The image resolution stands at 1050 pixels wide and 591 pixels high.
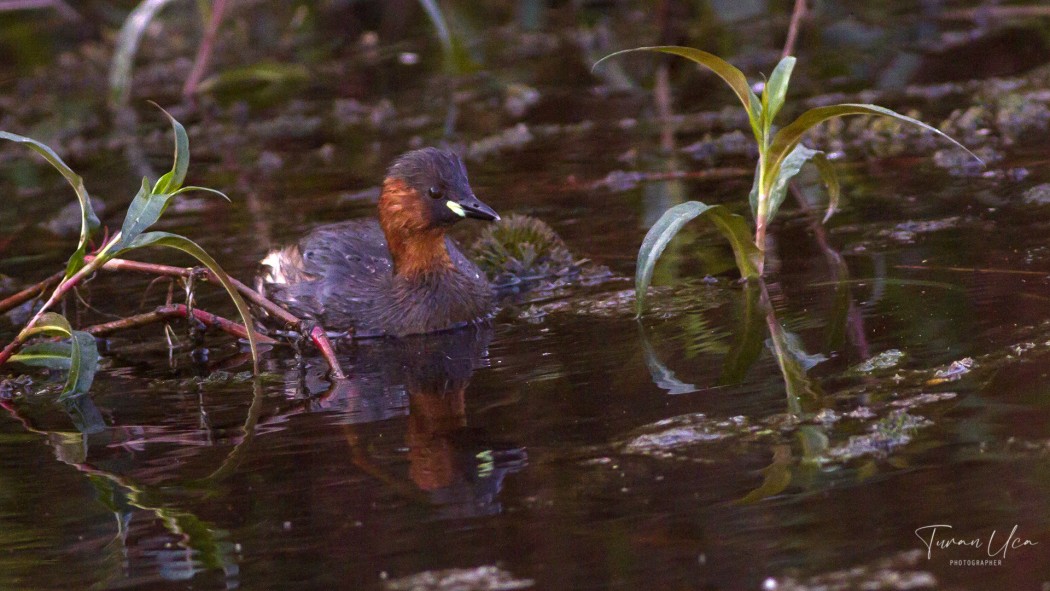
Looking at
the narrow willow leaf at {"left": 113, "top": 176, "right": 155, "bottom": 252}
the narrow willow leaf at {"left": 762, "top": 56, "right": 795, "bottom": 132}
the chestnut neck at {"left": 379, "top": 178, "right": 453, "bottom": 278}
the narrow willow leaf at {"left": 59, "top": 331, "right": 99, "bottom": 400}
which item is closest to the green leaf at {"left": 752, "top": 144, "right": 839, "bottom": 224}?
the narrow willow leaf at {"left": 762, "top": 56, "right": 795, "bottom": 132}

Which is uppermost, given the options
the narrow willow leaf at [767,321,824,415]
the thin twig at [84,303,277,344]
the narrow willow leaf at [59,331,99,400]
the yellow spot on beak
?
the yellow spot on beak

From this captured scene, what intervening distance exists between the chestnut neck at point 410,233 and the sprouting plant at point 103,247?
1299 mm

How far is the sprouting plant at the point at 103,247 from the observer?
15.8ft

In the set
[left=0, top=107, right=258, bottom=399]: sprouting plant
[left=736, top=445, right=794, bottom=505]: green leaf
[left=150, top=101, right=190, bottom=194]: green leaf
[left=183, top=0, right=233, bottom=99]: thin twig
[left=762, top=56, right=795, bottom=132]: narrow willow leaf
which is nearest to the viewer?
[left=736, top=445, right=794, bottom=505]: green leaf

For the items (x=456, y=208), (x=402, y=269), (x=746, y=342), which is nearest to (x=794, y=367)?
(x=746, y=342)

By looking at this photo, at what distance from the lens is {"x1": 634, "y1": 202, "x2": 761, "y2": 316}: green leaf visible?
198 inches

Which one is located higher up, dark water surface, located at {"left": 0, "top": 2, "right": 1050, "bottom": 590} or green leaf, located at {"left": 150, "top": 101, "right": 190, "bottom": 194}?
green leaf, located at {"left": 150, "top": 101, "right": 190, "bottom": 194}

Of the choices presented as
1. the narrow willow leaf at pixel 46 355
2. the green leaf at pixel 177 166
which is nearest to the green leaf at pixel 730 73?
the green leaf at pixel 177 166

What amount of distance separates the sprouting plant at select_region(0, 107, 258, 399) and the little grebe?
1.13 meters

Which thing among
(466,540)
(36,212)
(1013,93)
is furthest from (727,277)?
(36,212)

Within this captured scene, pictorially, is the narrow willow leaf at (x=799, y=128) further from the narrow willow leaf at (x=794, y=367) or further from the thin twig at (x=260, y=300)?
the thin twig at (x=260, y=300)

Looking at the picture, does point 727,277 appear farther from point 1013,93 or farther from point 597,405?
point 1013,93

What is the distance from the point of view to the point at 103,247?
508 centimetres

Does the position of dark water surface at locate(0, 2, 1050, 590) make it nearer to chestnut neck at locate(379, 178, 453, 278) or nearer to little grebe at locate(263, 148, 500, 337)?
little grebe at locate(263, 148, 500, 337)
